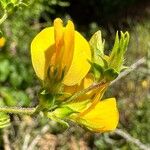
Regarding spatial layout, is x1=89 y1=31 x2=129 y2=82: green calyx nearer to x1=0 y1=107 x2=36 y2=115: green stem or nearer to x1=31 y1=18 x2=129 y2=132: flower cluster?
x1=31 y1=18 x2=129 y2=132: flower cluster

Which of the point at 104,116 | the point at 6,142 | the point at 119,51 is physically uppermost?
the point at 119,51

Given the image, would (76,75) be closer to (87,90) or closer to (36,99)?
(87,90)

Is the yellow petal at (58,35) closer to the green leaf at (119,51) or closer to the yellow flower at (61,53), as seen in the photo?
the yellow flower at (61,53)

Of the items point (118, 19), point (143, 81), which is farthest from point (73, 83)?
point (118, 19)

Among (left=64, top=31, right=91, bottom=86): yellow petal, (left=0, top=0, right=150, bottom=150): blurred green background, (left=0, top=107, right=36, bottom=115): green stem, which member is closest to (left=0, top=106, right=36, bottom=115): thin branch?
(left=0, top=107, right=36, bottom=115): green stem

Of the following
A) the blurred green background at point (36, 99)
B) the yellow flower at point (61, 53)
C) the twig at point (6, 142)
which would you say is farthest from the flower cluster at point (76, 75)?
the twig at point (6, 142)

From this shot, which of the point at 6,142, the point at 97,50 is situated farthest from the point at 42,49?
the point at 6,142

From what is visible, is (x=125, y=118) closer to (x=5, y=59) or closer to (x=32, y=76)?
(x=32, y=76)
